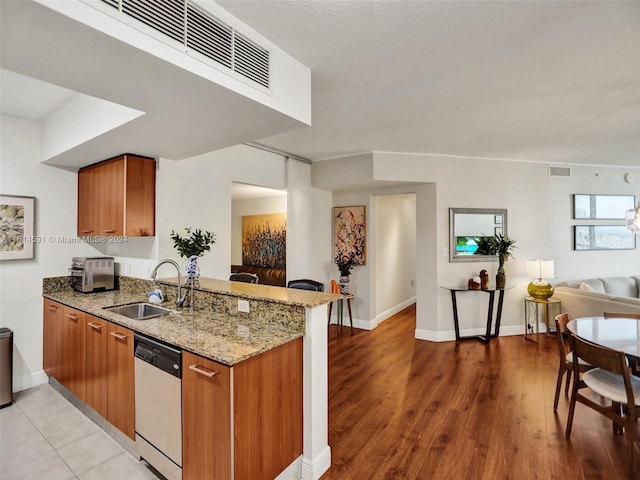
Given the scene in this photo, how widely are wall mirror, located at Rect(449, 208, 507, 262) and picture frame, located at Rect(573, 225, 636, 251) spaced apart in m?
1.48

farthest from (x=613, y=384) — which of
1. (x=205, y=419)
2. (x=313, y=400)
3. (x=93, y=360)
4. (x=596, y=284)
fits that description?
(x=93, y=360)

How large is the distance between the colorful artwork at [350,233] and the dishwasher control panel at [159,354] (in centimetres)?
356

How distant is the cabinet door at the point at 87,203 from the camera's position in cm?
311

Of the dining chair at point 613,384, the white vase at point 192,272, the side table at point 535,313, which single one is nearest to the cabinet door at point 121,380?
the white vase at point 192,272

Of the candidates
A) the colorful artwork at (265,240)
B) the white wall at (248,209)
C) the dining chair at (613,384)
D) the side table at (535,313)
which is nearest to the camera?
the dining chair at (613,384)

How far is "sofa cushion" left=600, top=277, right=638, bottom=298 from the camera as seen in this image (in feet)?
16.3

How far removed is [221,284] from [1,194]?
7.45 ft

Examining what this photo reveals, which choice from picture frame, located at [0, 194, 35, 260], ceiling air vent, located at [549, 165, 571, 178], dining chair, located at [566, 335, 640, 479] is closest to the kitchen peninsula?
picture frame, located at [0, 194, 35, 260]

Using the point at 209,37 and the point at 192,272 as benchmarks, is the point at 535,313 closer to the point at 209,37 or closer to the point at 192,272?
the point at 192,272

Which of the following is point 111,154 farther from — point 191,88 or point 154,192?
point 191,88

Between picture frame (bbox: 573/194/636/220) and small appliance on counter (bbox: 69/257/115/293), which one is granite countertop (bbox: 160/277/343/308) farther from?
picture frame (bbox: 573/194/636/220)

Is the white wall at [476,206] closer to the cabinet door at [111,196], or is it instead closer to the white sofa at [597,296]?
the white sofa at [597,296]

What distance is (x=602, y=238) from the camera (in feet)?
17.2

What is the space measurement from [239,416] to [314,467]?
0.72 meters
